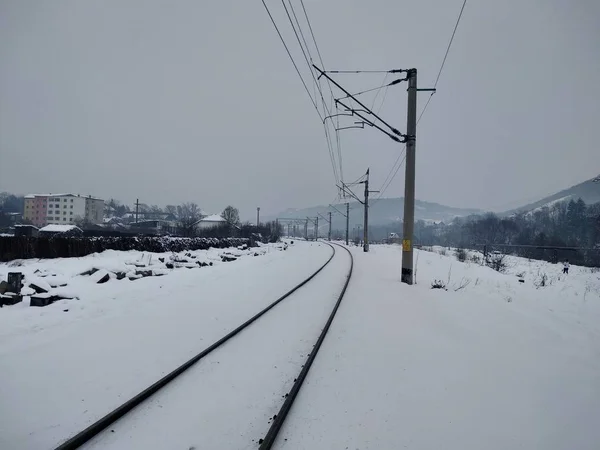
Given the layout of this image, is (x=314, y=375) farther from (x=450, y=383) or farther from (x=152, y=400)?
(x=152, y=400)

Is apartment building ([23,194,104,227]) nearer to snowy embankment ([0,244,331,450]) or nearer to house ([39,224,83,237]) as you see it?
house ([39,224,83,237])

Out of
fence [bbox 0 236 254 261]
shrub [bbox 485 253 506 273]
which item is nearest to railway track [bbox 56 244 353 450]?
fence [bbox 0 236 254 261]

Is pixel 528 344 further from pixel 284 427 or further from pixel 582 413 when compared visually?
pixel 284 427

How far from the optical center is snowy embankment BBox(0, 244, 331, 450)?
3479 millimetres

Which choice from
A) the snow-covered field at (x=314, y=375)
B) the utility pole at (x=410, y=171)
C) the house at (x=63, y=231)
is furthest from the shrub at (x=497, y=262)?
the house at (x=63, y=231)

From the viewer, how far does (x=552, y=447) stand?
3127 mm

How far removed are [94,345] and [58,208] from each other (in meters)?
159

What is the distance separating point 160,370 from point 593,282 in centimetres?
2048

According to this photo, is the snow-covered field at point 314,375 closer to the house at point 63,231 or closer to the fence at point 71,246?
the fence at point 71,246

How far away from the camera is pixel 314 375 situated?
4.43 meters

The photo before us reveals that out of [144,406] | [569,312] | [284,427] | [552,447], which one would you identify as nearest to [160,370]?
[144,406]

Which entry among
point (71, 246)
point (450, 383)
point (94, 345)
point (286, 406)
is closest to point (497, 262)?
point (450, 383)

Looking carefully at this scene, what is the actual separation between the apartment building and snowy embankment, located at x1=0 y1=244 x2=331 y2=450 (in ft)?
474

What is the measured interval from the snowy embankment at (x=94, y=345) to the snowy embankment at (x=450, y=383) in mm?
2185
